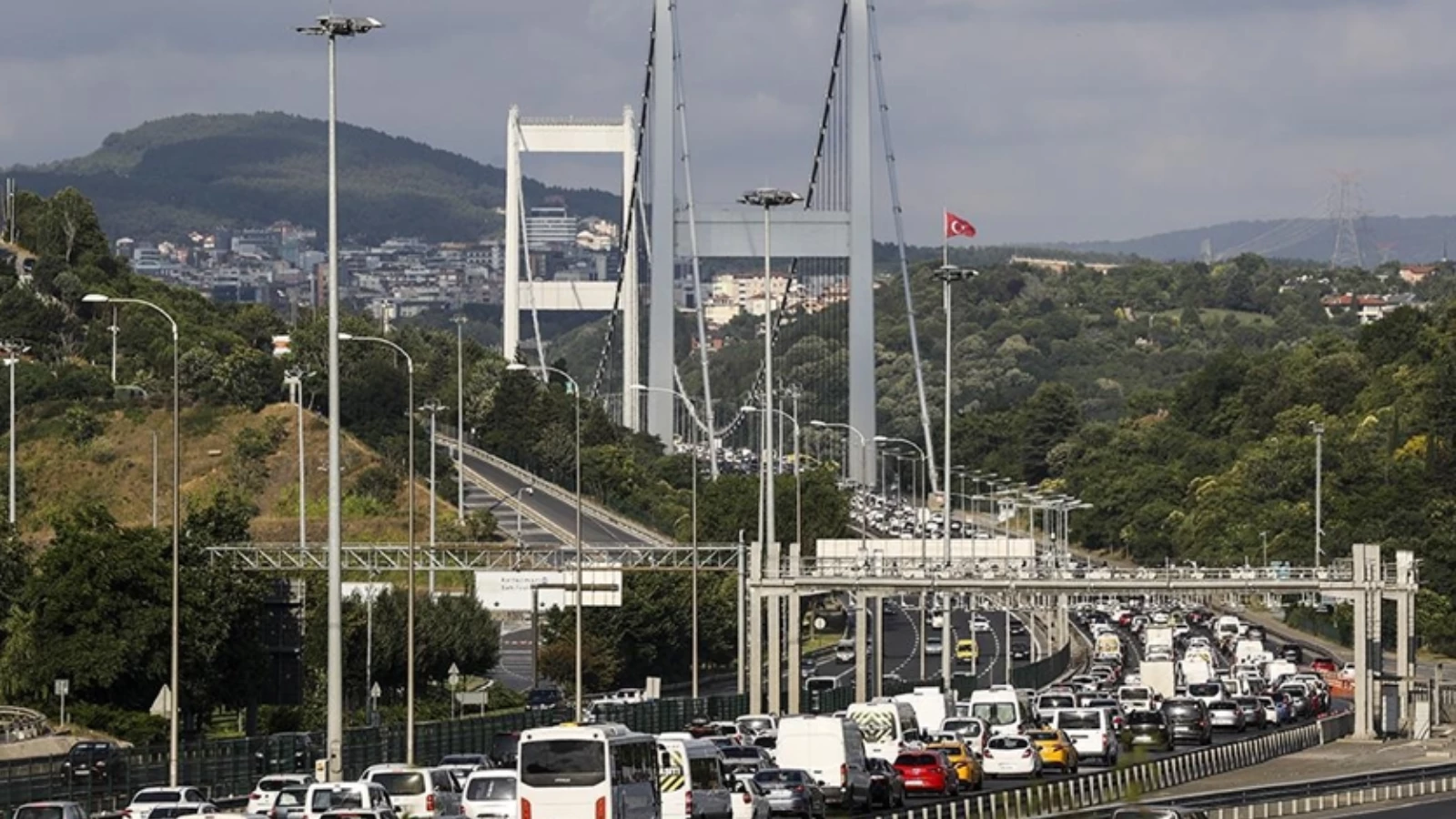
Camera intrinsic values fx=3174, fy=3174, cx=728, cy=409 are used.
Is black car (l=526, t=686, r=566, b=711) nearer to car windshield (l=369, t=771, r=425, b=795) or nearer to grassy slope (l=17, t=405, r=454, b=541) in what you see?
car windshield (l=369, t=771, r=425, b=795)

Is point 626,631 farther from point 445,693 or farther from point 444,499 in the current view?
point 444,499

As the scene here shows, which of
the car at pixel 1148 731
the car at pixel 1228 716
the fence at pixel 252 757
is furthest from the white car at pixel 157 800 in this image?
the car at pixel 1228 716

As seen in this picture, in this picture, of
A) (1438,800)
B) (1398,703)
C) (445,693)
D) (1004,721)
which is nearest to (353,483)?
(445,693)

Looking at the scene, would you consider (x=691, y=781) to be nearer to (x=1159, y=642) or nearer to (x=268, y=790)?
(x=268, y=790)

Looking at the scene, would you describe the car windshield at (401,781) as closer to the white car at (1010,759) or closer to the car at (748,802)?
the car at (748,802)

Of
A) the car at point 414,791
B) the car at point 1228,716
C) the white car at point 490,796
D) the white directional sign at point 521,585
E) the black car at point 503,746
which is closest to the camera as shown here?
the white car at point 490,796

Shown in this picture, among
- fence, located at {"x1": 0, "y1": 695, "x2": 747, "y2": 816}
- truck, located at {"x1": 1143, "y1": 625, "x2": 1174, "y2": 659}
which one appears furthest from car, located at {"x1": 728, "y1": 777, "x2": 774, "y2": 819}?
truck, located at {"x1": 1143, "y1": 625, "x2": 1174, "y2": 659}

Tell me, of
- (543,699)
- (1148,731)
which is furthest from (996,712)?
(543,699)

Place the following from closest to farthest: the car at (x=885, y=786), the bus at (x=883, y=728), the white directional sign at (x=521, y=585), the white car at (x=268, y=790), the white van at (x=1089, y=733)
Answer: the white car at (x=268, y=790), the car at (x=885, y=786), the bus at (x=883, y=728), the white van at (x=1089, y=733), the white directional sign at (x=521, y=585)
